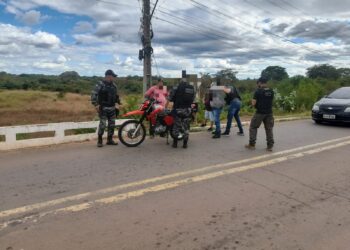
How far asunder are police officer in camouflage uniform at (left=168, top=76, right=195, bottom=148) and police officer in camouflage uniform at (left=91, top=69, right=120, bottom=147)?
1308mm

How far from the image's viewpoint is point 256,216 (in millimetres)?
4559

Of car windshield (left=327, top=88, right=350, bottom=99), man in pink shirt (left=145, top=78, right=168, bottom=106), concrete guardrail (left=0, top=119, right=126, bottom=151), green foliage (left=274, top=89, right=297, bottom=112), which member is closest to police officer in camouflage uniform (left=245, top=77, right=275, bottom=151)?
man in pink shirt (left=145, top=78, right=168, bottom=106)

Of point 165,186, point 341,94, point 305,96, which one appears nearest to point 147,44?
point 341,94

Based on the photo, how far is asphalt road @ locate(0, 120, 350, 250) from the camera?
3.89 metres

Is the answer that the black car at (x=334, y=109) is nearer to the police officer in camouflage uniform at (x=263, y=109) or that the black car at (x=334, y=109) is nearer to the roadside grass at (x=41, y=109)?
the police officer in camouflage uniform at (x=263, y=109)

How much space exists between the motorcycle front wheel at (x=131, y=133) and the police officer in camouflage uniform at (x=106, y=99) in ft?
0.94

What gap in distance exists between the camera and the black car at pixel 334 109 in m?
13.3

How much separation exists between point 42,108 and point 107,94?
3589 centimetres

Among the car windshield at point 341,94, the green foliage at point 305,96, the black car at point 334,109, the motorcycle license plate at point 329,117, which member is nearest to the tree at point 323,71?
the green foliage at point 305,96

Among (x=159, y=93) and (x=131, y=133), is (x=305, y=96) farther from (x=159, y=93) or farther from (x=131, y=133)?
(x=131, y=133)

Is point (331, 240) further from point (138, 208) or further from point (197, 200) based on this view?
point (138, 208)

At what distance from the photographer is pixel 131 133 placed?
893cm

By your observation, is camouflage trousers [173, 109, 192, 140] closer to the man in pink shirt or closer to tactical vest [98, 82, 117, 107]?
the man in pink shirt

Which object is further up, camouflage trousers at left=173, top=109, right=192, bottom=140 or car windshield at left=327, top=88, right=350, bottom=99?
car windshield at left=327, top=88, right=350, bottom=99
